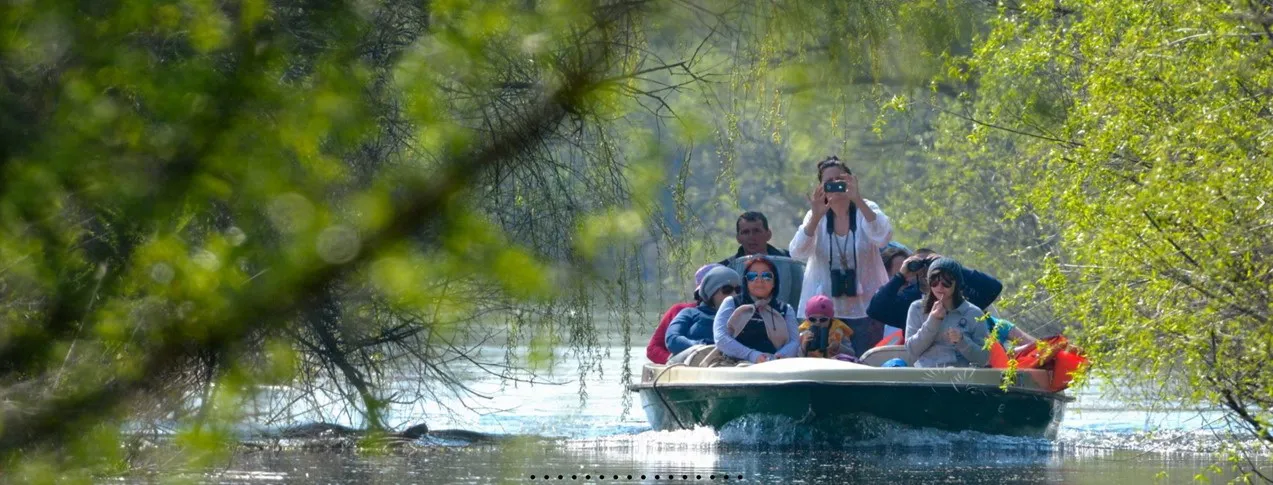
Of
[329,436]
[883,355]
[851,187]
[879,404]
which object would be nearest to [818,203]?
[851,187]

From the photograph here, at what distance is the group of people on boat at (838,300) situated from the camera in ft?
42.0

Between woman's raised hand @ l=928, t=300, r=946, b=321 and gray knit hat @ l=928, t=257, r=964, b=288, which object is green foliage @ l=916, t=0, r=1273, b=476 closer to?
gray knit hat @ l=928, t=257, r=964, b=288

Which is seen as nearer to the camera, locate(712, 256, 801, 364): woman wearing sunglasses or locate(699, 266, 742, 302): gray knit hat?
locate(712, 256, 801, 364): woman wearing sunglasses

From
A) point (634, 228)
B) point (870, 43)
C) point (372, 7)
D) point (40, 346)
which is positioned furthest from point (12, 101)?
point (870, 43)

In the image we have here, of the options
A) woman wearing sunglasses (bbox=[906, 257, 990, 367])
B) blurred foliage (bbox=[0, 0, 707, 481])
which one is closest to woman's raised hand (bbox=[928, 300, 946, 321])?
woman wearing sunglasses (bbox=[906, 257, 990, 367])

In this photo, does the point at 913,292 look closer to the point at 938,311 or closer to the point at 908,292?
the point at 908,292

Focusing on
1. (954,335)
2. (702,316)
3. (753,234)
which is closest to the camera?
(954,335)

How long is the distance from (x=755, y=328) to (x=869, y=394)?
3.43 feet

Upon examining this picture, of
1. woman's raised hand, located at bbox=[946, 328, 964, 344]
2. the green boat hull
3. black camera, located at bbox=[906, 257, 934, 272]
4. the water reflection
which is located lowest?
the water reflection

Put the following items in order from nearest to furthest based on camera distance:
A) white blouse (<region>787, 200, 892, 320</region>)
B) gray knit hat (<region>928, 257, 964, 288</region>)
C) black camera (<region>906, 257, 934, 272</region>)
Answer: gray knit hat (<region>928, 257, 964, 288</region>) < black camera (<region>906, 257, 934, 272</region>) < white blouse (<region>787, 200, 892, 320</region>)

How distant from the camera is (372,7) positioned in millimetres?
3029

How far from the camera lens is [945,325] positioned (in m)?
12.7

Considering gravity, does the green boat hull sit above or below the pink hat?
below

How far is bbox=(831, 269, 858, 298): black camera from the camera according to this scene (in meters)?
13.5
